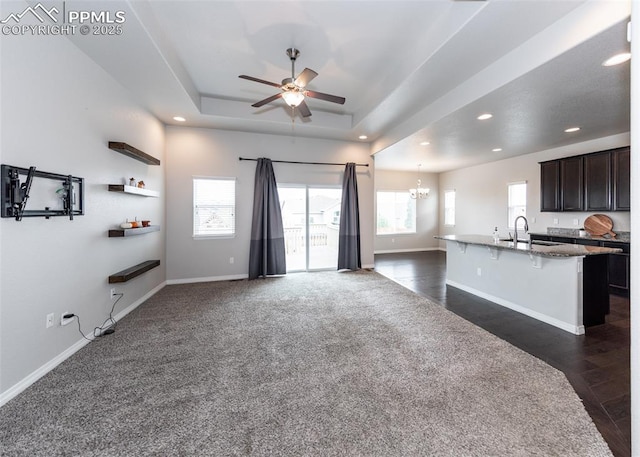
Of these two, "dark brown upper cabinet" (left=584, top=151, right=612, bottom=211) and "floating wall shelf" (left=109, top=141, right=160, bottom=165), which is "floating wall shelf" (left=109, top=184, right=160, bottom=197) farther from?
"dark brown upper cabinet" (left=584, top=151, right=612, bottom=211)

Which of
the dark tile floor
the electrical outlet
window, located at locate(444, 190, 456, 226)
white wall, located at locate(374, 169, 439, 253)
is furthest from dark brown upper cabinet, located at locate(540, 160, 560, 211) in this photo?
the electrical outlet

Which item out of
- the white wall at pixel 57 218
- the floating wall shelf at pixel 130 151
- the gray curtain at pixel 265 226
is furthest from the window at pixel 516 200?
the white wall at pixel 57 218

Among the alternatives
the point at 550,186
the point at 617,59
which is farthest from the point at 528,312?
the point at 550,186

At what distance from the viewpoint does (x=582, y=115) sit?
3.78 m

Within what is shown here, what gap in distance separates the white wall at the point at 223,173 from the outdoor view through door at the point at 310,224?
26 cm

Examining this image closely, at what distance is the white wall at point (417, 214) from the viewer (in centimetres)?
873

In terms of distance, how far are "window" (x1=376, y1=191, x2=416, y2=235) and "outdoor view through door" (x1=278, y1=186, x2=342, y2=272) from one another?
3.21m

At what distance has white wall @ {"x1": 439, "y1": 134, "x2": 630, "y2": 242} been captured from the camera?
511cm

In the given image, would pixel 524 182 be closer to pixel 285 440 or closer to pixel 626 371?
pixel 626 371

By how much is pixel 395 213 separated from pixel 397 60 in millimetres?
6106

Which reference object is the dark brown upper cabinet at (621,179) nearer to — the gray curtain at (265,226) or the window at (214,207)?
the gray curtain at (265,226)

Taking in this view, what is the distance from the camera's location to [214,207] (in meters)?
5.12

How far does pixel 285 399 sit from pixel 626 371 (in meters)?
2.87

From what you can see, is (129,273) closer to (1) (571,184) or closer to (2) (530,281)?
(2) (530,281)
